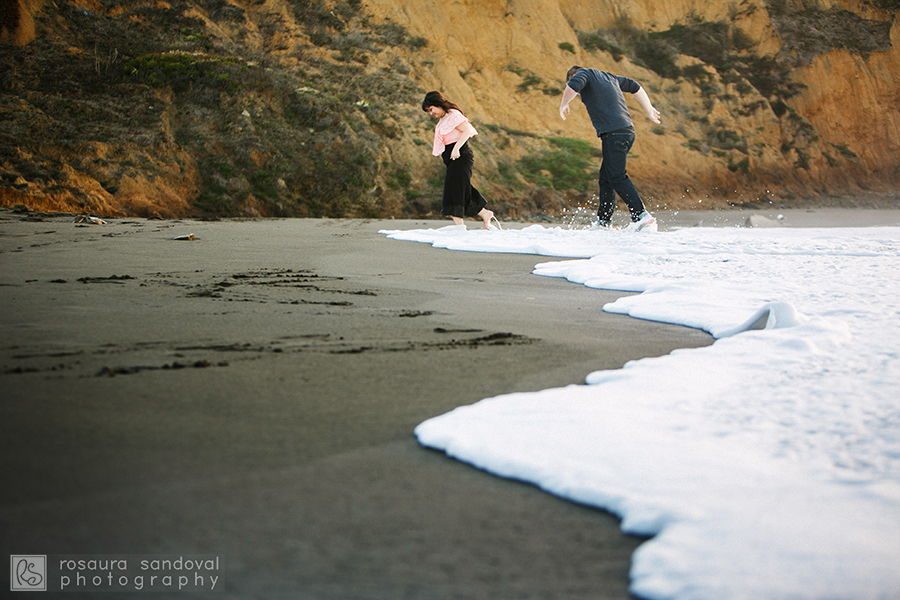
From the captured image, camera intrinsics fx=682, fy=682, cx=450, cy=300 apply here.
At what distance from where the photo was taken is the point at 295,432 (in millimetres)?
1380

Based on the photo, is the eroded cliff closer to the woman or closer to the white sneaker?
the woman

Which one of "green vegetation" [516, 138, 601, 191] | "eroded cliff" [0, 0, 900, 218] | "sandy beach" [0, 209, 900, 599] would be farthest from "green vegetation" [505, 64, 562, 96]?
"sandy beach" [0, 209, 900, 599]

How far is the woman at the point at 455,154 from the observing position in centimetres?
715

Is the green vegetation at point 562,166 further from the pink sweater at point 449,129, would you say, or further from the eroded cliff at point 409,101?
the pink sweater at point 449,129

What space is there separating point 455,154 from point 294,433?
6134mm

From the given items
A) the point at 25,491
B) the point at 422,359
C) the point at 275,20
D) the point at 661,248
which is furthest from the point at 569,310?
the point at 275,20

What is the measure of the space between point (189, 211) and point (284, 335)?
29.4ft

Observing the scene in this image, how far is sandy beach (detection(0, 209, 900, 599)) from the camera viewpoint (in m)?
0.97

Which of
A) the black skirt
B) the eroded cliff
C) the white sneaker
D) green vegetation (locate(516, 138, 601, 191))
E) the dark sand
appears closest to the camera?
the dark sand

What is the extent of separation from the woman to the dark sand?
4.38 m

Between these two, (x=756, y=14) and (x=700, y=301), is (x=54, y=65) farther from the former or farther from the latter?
(x=756, y=14)

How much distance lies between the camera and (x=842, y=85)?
69.2 feet

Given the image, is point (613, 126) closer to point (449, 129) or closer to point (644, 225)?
point (644, 225)

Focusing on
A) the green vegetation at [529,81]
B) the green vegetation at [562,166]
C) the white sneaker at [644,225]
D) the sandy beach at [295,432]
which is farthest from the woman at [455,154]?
the green vegetation at [529,81]
